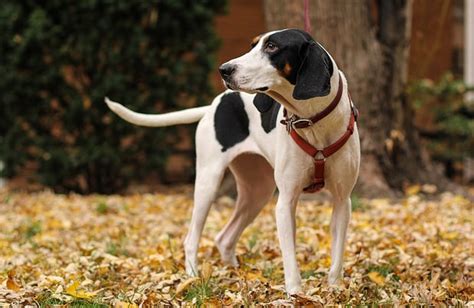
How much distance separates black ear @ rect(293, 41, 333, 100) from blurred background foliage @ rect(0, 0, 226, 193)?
A: 5.43 m

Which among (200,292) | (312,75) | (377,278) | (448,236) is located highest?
(312,75)

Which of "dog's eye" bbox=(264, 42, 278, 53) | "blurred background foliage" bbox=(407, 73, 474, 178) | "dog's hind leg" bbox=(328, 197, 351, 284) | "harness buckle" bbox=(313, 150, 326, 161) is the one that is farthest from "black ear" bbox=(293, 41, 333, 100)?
"blurred background foliage" bbox=(407, 73, 474, 178)

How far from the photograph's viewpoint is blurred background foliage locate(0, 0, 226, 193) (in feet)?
29.6

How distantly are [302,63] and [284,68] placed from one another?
0.08 meters

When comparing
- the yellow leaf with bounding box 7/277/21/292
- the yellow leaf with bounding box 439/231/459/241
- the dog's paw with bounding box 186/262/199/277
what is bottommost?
the yellow leaf with bounding box 439/231/459/241

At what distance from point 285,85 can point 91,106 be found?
221 inches

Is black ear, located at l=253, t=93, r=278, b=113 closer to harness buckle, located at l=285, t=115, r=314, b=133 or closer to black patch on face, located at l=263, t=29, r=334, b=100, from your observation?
→ harness buckle, located at l=285, t=115, r=314, b=133

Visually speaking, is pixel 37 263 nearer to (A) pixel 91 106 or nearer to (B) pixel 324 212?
(B) pixel 324 212

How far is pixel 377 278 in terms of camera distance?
4.44 meters

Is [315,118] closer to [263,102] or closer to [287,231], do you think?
[263,102]

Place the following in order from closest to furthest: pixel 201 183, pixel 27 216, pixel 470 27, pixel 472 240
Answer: pixel 201 183, pixel 472 240, pixel 27 216, pixel 470 27

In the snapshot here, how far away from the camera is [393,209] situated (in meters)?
7.06

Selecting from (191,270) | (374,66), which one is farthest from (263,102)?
(374,66)

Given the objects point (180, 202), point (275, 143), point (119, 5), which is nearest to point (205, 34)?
point (119, 5)
